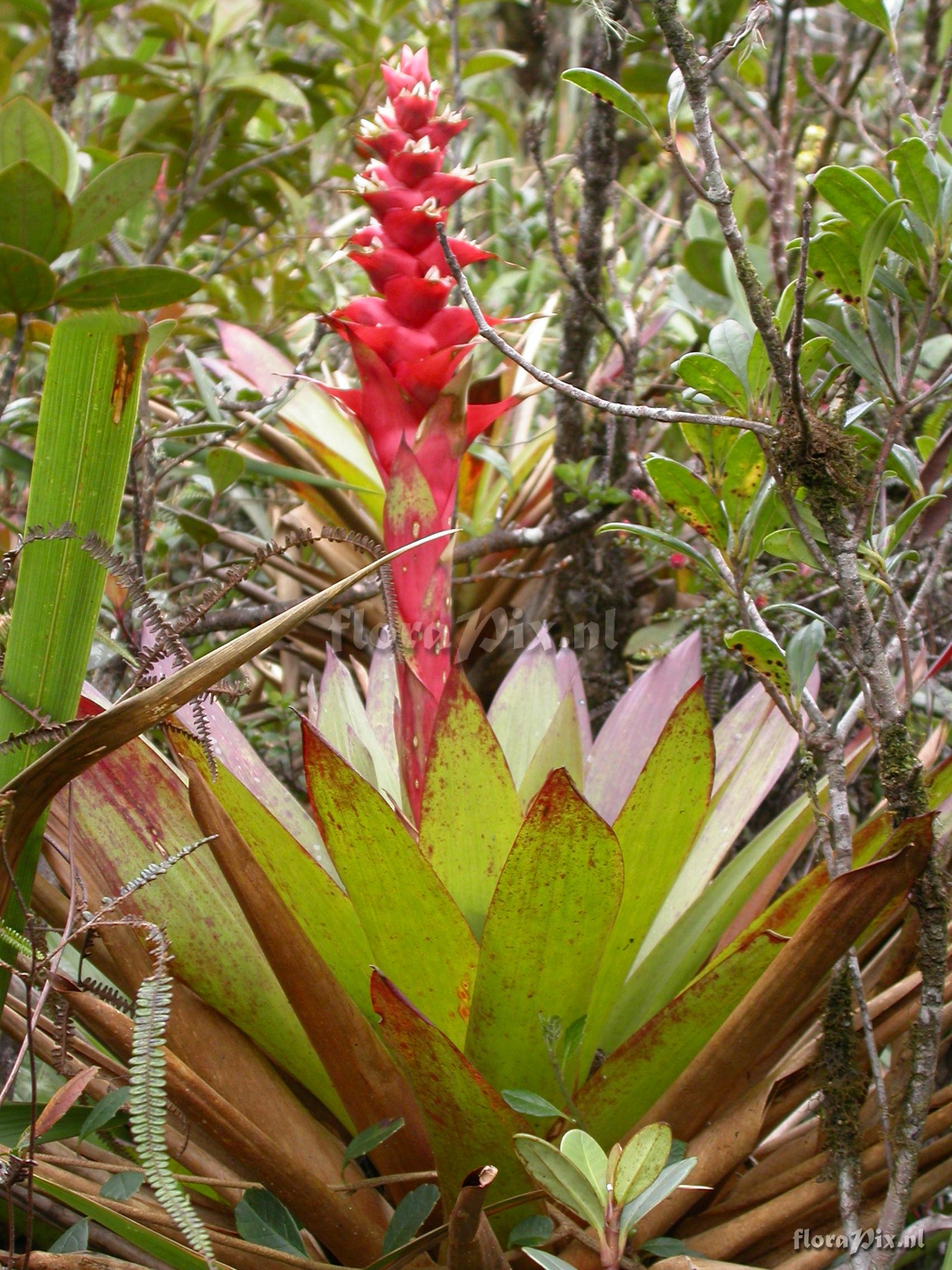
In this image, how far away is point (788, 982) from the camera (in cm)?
64

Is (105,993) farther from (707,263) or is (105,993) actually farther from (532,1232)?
(707,263)

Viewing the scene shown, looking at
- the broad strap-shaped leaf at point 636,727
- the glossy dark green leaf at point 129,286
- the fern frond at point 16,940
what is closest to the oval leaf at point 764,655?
the broad strap-shaped leaf at point 636,727

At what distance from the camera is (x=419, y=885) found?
2.30 feet

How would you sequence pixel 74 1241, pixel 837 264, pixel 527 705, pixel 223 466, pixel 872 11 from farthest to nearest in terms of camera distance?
pixel 223 466 → pixel 527 705 → pixel 872 11 → pixel 837 264 → pixel 74 1241

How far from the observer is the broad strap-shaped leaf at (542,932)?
65 centimetres

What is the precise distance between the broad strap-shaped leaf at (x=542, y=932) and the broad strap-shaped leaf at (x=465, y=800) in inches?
4.4

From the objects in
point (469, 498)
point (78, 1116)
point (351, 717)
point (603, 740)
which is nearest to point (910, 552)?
point (603, 740)

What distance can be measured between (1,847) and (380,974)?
0.73 ft

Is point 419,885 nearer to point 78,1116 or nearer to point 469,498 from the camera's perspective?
point 78,1116

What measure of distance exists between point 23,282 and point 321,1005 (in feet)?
2.36

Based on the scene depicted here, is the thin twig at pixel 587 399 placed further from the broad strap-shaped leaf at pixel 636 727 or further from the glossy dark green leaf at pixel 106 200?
the glossy dark green leaf at pixel 106 200

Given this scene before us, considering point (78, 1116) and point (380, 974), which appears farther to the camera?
point (78, 1116)

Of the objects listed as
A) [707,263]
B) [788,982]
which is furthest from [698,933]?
[707,263]

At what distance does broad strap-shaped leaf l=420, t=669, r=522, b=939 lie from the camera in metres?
0.81
